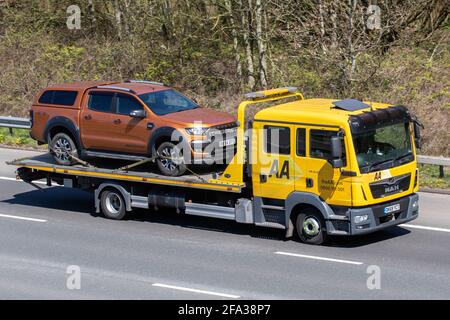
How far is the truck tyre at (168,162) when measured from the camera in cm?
1675

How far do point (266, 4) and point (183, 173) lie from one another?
1105 cm

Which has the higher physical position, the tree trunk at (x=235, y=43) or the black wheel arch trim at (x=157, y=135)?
the tree trunk at (x=235, y=43)

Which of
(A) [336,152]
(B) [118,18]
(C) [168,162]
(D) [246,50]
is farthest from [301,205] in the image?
(B) [118,18]

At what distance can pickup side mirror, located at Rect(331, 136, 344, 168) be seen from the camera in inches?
571

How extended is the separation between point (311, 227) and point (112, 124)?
14.5 ft

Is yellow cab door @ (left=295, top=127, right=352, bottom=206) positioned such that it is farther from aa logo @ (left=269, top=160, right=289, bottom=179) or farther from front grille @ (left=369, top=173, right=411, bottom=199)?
front grille @ (left=369, top=173, right=411, bottom=199)

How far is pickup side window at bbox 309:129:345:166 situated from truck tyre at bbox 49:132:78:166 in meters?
5.27

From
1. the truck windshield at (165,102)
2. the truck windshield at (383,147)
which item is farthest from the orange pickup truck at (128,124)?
the truck windshield at (383,147)

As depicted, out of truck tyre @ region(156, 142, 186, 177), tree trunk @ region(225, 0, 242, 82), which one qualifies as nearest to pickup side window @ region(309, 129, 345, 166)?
truck tyre @ region(156, 142, 186, 177)

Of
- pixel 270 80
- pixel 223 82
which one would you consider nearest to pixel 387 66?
pixel 270 80

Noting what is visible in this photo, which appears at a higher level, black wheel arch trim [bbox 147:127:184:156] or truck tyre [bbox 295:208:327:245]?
black wheel arch trim [bbox 147:127:184:156]

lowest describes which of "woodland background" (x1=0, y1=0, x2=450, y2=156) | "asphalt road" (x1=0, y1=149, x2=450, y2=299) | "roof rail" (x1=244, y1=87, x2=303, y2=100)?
"asphalt road" (x1=0, y1=149, x2=450, y2=299)

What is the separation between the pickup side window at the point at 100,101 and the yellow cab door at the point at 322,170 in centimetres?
425

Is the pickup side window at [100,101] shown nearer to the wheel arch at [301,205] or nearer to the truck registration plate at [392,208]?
the wheel arch at [301,205]
